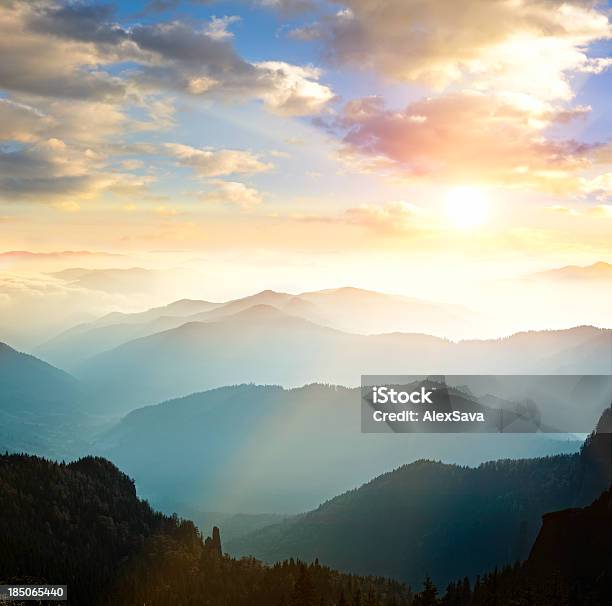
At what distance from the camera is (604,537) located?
164m

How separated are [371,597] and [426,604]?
132ft

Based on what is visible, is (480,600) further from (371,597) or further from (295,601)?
(295,601)

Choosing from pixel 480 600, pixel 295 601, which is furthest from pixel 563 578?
pixel 295 601

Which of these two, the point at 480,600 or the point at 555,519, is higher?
the point at 555,519

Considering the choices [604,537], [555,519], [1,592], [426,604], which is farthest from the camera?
[1,592]

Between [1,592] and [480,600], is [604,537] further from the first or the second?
[1,592]

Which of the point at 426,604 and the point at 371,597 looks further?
the point at 371,597

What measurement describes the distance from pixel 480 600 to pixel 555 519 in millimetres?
30394

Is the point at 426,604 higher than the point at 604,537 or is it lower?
lower

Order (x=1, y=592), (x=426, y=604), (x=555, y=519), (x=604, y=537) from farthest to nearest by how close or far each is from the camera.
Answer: (x=1, y=592) → (x=555, y=519) → (x=604, y=537) → (x=426, y=604)

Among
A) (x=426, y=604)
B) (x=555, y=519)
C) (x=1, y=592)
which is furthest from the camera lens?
(x=1, y=592)

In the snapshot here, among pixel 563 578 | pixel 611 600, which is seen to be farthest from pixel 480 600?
pixel 611 600

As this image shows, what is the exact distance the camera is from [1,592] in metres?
200

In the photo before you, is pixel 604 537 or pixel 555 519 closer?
pixel 604 537
